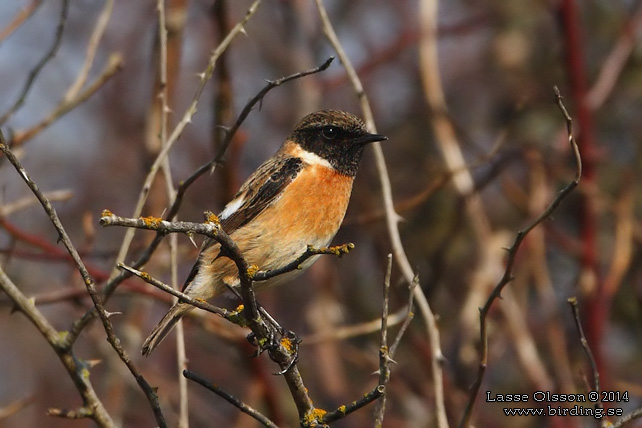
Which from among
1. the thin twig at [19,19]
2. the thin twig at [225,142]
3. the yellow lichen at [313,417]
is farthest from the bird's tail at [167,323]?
the thin twig at [19,19]

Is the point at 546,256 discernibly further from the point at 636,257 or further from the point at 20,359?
the point at 20,359

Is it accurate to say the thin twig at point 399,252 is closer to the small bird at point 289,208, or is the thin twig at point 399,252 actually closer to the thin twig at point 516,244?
the small bird at point 289,208

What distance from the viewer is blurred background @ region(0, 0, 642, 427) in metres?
6.59

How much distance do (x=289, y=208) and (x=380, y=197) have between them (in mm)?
3688

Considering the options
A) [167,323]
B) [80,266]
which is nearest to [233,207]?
[167,323]

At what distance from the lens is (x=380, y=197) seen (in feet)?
28.0

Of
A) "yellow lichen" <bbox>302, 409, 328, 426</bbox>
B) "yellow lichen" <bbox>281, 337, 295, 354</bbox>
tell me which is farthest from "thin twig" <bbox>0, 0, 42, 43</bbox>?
"yellow lichen" <bbox>302, 409, 328, 426</bbox>

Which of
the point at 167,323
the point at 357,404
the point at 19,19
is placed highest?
the point at 19,19

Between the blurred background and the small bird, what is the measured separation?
1.55ft

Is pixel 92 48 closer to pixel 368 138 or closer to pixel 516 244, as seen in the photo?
pixel 368 138

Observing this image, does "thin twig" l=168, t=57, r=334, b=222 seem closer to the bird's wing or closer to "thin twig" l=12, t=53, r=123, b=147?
the bird's wing

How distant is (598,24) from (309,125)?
5.61 metres

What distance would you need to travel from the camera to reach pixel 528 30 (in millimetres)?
9719

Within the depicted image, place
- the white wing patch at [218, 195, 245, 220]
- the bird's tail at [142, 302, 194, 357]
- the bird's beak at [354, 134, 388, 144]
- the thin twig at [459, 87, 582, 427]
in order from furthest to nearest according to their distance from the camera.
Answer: the white wing patch at [218, 195, 245, 220]
the bird's beak at [354, 134, 388, 144]
the bird's tail at [142, 302, 194, 357]
the thin twig at [459, 87, 582, 427]
